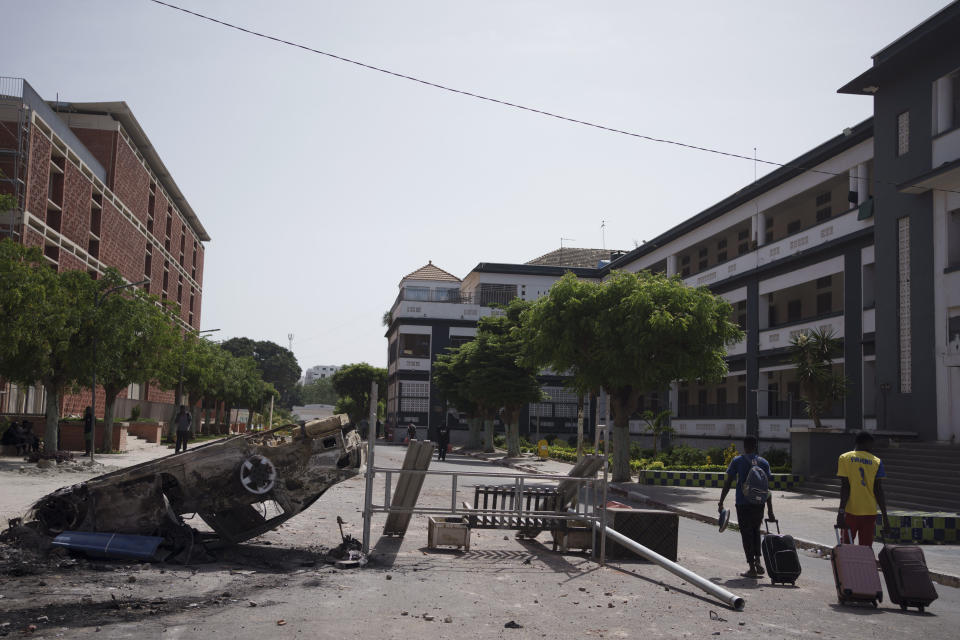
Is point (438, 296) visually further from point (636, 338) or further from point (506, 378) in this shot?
point (636, 338)

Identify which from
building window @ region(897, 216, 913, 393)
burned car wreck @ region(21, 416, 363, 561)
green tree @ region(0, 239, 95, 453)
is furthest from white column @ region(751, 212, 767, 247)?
burned car wreck @ region(21, 416, 363, 561)

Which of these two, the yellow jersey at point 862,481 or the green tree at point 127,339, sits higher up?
the green tree at point 127,339

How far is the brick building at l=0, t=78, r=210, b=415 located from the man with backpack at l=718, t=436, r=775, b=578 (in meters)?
25.6

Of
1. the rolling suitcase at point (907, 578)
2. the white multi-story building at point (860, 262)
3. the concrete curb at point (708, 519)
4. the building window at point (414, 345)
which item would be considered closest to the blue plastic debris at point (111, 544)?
the rolling suitcase at point (907, 578)

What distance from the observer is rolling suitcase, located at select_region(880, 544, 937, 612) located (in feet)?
26.9

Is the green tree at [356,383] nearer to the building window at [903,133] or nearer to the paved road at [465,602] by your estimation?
the building window at [903,133]

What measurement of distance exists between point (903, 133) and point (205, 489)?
937 inches

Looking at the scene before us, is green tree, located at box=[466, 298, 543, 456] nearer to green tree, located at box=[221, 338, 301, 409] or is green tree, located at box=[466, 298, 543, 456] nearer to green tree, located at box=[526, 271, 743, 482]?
green tree, located at box=[526, 271, 743, 482]

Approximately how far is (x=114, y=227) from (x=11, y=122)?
13.1m

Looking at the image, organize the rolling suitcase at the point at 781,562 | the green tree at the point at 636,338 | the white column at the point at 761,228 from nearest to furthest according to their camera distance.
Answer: the rolling suitcase at the point at 781,562 < the green tree at the point at 636,338 < the white column at the point at 761,228

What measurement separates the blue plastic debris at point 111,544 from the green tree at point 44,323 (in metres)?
13.8

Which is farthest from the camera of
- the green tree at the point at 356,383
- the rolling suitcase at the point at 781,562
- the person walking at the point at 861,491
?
the green tree at the point at 356,383

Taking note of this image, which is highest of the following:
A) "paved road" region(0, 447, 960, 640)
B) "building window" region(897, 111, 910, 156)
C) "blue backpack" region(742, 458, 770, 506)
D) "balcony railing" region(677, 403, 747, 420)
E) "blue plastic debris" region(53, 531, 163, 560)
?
"building window" region(897, 111, 910, 156)

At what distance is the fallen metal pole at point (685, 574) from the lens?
7798mm
